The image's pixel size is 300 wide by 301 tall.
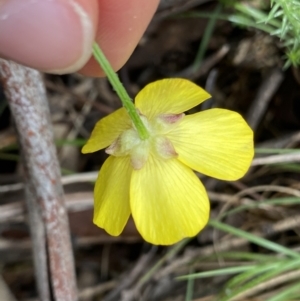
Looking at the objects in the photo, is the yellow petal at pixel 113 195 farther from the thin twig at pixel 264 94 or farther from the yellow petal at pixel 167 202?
the thin twig at pixel 264 94

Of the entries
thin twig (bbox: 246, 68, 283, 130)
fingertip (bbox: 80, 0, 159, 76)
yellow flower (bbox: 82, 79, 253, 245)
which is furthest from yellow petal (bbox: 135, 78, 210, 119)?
thin twig (bbox: 246, 68, 283, 130)

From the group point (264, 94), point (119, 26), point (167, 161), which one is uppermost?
point (119, 26)

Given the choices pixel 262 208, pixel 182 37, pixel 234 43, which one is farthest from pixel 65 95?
pixel 262 208

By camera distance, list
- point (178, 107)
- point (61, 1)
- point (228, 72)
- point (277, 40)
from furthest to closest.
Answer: point (228, 72), point (277, 40), point (178, 107), point (61, 1)

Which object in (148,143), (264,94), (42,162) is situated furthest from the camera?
(264,94)

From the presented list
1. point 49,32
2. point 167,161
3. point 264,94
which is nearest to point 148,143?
point 167,161

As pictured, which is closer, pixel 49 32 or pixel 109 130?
pixel 49 32

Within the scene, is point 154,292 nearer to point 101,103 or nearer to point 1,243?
point 1,243

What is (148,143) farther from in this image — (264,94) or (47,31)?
(264,94)
